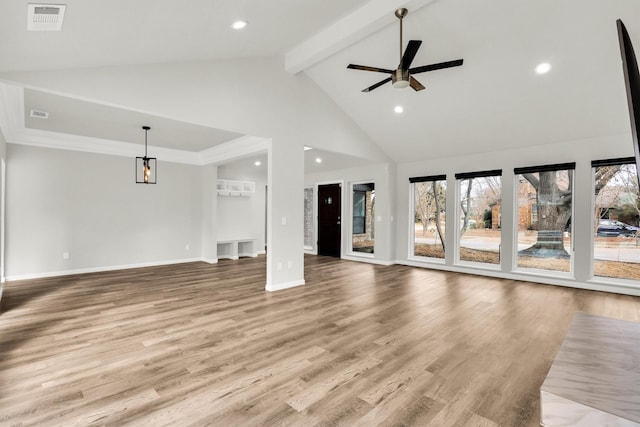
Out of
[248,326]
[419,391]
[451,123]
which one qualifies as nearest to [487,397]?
[419,391]

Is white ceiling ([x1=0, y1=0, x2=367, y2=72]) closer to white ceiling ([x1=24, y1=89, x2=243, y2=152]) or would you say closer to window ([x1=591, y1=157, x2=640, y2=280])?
white ceiling ([x1=24, y1=89, x2=243, y2=152])

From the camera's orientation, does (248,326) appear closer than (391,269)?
Yes

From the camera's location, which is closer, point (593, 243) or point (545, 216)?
point (593, 243)

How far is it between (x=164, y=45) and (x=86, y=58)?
0.74m

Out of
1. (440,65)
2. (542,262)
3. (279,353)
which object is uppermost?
(440,65)

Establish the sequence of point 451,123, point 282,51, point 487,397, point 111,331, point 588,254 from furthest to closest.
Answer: point 451,123, point 588,254, point 282,51, point 111,331, point 487,397

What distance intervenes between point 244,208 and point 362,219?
10.8 feet

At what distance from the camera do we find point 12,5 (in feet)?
6.77

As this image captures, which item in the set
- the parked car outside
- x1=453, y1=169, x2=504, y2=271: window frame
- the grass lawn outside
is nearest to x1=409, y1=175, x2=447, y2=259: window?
the grass lawn outside

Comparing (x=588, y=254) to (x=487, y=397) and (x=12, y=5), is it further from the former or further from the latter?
(x=12, y=5)

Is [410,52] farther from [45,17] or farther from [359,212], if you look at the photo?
[359,212]

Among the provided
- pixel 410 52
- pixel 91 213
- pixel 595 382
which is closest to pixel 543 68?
pixel 410 52

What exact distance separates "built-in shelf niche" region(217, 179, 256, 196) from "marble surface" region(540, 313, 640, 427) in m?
7.91

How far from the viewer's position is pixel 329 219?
895 cm
